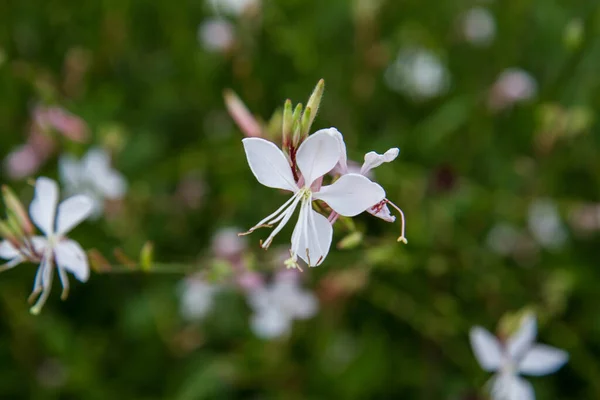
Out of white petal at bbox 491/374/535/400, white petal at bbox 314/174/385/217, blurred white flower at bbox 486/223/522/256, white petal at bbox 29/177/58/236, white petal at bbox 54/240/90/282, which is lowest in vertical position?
blurred white flower at bbox 486/223/522/256

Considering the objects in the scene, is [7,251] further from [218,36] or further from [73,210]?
[218,36]

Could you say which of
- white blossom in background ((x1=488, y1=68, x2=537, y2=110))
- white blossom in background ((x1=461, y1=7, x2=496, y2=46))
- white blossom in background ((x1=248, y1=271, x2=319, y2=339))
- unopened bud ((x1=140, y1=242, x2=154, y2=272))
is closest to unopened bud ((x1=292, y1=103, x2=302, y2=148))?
unopened bud ((x1=140, y1=242, x2=154, y2=272))

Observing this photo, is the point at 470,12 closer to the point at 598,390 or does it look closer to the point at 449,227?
the point at 449,227

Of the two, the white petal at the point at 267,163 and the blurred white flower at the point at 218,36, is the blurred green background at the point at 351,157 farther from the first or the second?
the white petal at the point at 267,163

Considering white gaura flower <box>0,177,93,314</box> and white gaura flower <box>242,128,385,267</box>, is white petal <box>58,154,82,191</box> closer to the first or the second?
white gaura flower <box>0,177,93,314</box>

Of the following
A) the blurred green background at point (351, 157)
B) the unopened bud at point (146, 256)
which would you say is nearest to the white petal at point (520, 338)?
the blurred green background at point (351, 157)

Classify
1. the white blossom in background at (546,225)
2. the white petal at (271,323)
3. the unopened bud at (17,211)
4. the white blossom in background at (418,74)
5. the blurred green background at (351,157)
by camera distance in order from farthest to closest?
1. the white blossom in background at (418,74)
2. the white blossom in background at (546,225)
3. the blurred green background at (351,157)
4. the white petal at (271,323)
5. the unopened bud at (17,211)

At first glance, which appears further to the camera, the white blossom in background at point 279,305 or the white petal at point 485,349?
the white blossom in background at point 279,305
